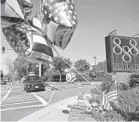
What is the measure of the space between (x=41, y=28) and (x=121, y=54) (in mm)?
10037

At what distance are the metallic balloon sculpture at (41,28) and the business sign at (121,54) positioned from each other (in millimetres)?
9075

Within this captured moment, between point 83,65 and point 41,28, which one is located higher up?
point 83,65

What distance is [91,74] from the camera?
34.3 m

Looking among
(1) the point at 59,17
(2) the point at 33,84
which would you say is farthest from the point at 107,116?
(2) the point at 33,84

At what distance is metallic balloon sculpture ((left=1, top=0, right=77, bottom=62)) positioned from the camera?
3848mm

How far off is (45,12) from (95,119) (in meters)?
3.31

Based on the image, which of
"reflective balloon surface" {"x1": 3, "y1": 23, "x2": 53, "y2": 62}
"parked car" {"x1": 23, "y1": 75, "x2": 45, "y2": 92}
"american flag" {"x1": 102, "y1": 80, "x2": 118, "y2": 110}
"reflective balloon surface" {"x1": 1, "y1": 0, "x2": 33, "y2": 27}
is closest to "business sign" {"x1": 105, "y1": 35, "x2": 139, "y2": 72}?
"parked car" {"x1": 23, "y1": 75, "x2": 45, "y2": 92}

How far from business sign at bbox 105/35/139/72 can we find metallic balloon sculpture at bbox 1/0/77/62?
907 centimetres

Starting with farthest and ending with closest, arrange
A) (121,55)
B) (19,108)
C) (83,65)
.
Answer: (83,65) < (121,55) < (19,108)

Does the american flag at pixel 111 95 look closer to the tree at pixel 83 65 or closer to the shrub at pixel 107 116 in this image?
the shrub at pixel 107 116

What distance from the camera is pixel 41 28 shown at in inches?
161

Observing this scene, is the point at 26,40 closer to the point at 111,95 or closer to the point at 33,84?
the point at 111,95

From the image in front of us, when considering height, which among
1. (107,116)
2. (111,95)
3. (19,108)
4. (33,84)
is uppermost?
(111,95)

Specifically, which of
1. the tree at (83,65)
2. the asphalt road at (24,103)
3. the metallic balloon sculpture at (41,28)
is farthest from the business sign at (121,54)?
the tree at (83,65)
